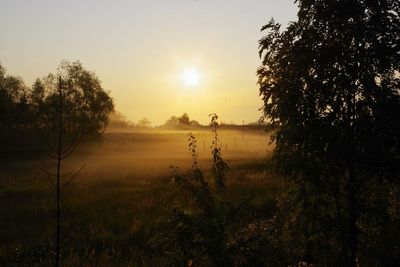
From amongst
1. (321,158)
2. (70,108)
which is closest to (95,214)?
(321,158)

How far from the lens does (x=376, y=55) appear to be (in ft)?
30.7

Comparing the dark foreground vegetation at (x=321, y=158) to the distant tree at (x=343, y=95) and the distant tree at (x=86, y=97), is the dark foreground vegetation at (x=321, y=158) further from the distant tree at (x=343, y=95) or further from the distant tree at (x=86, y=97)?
the distant tree at (x=86, y=97)

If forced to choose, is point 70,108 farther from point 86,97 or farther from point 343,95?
point 343,95

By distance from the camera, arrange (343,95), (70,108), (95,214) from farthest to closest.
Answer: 1. (70,108)
2. (95,214)
3. (343,95)

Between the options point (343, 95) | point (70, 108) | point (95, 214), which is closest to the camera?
point (343, 95)

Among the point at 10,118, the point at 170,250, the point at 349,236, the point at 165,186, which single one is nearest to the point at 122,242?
the point at 170,250

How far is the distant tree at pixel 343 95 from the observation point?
30.8 ft

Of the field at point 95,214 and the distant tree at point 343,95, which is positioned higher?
the distant tree at point 343,95

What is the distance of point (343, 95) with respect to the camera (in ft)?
31.6

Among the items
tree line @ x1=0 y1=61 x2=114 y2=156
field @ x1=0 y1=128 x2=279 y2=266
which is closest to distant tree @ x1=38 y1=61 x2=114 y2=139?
tree line @ x1=0 y1=61 x2=114 y2=156

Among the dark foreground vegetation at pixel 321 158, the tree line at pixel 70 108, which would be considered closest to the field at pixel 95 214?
the dark foreground vegetation at pixel 321 158

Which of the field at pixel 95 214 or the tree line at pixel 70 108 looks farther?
the tree line at pixel 70 108

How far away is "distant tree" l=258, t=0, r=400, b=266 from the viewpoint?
9.38 meters

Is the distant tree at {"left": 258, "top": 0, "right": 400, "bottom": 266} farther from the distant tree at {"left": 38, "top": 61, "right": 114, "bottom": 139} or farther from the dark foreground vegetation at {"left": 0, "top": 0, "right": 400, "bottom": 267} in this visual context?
the distant tree at {"left": 38, "top": 61, "right": 114, "bottom": 139}
